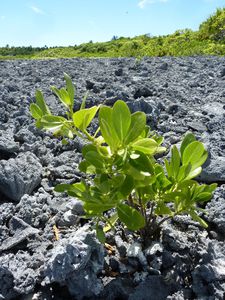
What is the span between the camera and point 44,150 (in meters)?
2.92

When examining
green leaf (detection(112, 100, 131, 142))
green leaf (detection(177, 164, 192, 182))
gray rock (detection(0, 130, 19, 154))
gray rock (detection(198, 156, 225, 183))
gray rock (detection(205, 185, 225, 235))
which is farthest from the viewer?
gray rock (detection(0, 130, 19, 154))

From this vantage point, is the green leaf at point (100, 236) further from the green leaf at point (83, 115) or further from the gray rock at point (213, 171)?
the gray rock at point (213, 171)

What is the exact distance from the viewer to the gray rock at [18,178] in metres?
2.27

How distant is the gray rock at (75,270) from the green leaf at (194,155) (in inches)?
22.6

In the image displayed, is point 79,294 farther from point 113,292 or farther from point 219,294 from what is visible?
point 219,294

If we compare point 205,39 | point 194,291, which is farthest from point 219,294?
point 205,39

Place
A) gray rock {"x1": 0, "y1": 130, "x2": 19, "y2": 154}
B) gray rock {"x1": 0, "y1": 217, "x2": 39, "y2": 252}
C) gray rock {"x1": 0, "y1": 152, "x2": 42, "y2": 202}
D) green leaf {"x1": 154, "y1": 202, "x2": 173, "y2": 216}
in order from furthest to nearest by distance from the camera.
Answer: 1. gray rock {"x1": 0, "y1": 130, "x2": 19, "y2": 154}
2. gray rock {"x1": 0, "y1": 152, "x2": 42, "y2": 202}
3. gray rock {"x1": 0, "y1": 217, "x2": 39, "y2": 252}
4. green leaf {"x1": 154, "y1": 202, "x2": 173, "y2": 216}

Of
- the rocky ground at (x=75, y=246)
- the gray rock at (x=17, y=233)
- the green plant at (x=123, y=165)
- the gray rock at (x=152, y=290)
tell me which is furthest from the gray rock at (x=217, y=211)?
the gray rock at (x=17, y=233)

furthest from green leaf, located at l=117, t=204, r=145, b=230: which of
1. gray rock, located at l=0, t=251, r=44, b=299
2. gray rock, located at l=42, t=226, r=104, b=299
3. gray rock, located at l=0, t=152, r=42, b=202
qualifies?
gray rock, located at l=0, t=152, r=42, b=202

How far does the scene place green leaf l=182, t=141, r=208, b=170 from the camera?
1.61 meters

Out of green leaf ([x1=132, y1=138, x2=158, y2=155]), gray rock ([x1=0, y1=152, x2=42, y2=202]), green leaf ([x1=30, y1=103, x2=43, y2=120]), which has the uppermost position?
green leaf ([x1=30, y1=103, x2=43, y2=120])

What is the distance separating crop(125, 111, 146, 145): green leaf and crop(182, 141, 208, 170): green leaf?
0.27 meters

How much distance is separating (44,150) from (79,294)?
1.51 metres

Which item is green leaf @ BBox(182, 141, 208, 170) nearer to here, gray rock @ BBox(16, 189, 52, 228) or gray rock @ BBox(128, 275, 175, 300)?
gray rock @ BBox(128, 275, 175, 300)
